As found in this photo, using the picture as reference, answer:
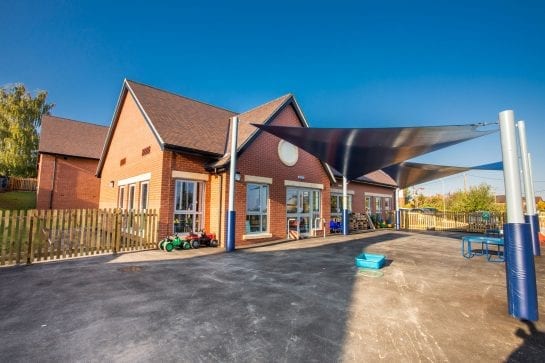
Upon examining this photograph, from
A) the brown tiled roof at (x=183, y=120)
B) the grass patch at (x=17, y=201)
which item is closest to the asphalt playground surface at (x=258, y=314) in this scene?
the brown tiled roof at (x=183, y=120)

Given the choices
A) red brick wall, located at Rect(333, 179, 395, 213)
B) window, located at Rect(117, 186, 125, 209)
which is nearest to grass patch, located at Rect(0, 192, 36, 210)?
window, located at Rect(117, 186, 125, 209)

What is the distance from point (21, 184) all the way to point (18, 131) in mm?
6322

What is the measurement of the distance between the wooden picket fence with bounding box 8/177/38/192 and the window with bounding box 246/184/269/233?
30.7 metres

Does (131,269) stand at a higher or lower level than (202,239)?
lower

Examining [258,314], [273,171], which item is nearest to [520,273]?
[258,314]

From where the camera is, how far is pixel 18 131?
30.8 meters

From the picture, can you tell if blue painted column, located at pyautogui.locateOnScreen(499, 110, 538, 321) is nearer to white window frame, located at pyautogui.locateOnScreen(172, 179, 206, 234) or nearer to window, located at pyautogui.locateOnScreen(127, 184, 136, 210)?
white window frame, located at pyautogui.locateOnScreen(172, 179, 206, 234)

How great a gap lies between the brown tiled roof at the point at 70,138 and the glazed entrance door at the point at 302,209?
57.6 feet

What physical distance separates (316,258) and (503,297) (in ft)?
15.8

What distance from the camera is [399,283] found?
19.9ft

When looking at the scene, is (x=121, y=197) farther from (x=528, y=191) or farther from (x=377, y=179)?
(x=377, y=179)

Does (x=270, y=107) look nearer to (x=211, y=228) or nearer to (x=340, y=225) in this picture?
(x=211, y=228)

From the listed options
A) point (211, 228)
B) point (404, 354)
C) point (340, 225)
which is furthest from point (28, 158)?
point (404, 354)

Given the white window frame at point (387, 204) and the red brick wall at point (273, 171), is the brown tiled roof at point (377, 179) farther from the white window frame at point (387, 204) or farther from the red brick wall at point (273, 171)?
the red brick wall at point (273, 171)
